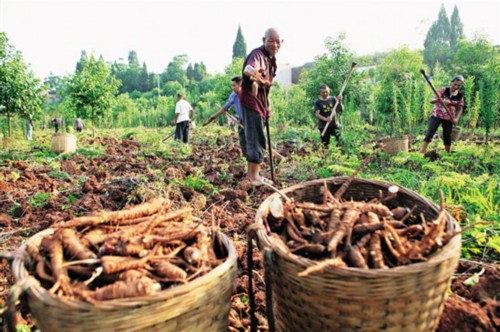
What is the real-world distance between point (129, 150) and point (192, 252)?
819 centimetres

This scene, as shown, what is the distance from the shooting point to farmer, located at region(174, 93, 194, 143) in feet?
34.7

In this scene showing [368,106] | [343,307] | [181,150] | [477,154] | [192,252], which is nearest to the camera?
[343,307]

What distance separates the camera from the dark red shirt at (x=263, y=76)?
4.25m

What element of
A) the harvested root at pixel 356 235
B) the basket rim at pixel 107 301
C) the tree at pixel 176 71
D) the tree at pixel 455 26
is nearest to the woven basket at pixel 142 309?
the basket rim at pixel 107 301

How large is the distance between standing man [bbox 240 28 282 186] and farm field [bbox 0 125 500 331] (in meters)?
0.46

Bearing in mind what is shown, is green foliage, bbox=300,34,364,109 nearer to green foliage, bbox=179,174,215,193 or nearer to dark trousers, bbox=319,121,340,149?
dark trousers, bbox=319,121,340,149

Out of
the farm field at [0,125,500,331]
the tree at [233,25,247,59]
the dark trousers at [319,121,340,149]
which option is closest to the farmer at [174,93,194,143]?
the farm field at [0,125,500,331]

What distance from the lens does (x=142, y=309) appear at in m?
1.32

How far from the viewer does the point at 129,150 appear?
9328 mm

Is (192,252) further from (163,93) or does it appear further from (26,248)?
(163,93)

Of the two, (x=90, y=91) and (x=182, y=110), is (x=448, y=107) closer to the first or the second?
(x=182, y=110)

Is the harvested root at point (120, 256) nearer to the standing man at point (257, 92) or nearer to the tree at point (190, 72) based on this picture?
the standing man at point (257, 92)

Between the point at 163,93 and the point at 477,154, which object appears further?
the point at 163,93

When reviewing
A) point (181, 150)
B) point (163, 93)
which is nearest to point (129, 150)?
point (181, 150)
